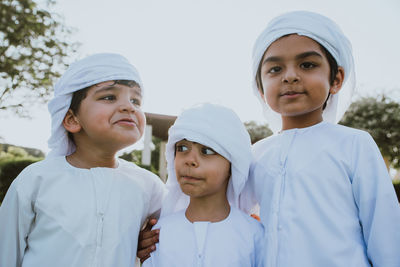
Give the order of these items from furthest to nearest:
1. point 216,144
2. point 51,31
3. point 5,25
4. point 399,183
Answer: point 51,31, point 5,25, point 399,183, point 216,144

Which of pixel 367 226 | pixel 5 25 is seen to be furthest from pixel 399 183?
pixel 5 25

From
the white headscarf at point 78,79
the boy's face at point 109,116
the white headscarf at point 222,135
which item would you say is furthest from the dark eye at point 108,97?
the white headscarf at point 222,135

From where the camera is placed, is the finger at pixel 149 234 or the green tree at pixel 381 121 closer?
the finger at pixel 149 234

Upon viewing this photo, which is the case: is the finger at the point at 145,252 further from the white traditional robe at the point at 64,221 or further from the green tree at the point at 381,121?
the green tree at the point at 381,121

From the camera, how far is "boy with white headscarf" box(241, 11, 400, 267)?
5.91 feet

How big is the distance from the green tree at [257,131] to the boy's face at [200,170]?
24.8 meters

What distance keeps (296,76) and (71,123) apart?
1.80 metres

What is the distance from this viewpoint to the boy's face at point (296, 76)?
2.04 meters

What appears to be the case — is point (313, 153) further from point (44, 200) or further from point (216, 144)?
point (44, 200)

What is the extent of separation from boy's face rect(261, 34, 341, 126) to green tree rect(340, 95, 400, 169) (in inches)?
859

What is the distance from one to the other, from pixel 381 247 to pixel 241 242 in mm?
830

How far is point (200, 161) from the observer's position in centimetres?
219

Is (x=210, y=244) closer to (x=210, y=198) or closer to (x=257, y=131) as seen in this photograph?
(x=210, y=198)

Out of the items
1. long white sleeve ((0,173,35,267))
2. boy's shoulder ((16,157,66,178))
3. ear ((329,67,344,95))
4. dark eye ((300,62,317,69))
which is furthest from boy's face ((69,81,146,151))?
ear ((329,67,344,95))
